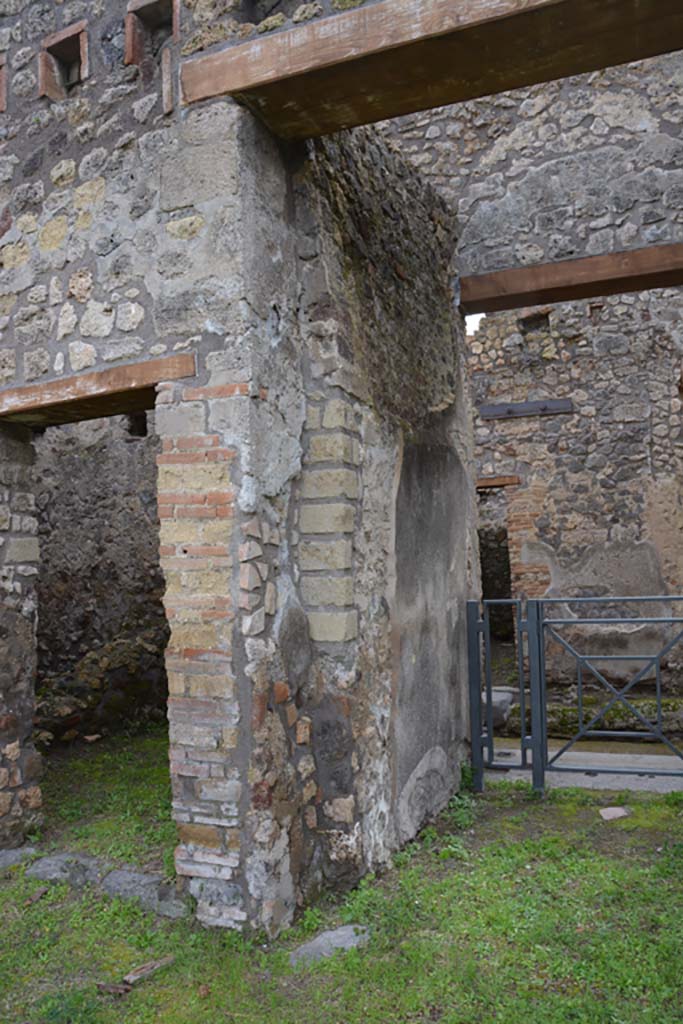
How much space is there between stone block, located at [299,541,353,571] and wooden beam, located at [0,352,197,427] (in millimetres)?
901

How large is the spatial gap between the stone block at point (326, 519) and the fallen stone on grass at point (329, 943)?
1.60 m

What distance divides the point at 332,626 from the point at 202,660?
614 mm

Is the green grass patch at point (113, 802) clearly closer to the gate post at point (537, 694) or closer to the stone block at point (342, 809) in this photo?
the stone block at point (342, 809)

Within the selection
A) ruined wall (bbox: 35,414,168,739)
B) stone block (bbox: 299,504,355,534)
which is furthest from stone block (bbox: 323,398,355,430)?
ruined wall (bbox: 35,414,168,739)

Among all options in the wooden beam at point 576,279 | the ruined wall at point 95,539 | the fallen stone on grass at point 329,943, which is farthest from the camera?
the ruined wall at point 95,539

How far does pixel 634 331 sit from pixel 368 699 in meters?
7.49

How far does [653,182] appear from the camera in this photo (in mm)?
5324

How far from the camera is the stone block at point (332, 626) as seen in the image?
353 cm

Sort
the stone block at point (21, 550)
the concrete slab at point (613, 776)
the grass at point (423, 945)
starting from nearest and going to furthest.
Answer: the grass at point (423, 945) < the stone block at point (21, 550) < the concrete slab at point (613, 776)

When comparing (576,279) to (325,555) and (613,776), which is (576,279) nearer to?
(325,555)

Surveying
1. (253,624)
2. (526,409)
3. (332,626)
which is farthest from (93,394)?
(526,409)

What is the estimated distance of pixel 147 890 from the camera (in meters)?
3.41

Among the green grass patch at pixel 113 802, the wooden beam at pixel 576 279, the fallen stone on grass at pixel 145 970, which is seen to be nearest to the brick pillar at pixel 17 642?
the green grass patch at pixel 113 802

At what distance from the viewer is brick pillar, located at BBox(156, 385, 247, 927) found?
3162mm
